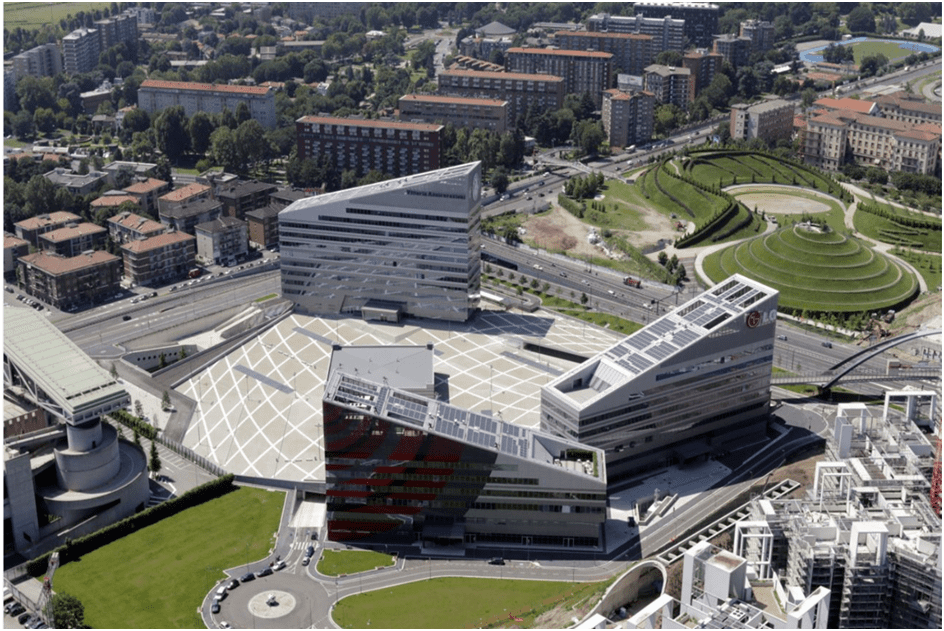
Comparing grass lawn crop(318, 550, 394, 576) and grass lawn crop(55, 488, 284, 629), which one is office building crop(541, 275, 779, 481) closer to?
grass lawn crop(318, 550, 394, 576)

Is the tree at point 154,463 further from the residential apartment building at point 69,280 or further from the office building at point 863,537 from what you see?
the office building at point 863,537

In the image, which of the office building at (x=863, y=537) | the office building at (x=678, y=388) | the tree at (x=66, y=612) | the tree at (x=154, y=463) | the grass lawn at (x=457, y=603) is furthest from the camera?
the tree at (x=154, y=463)

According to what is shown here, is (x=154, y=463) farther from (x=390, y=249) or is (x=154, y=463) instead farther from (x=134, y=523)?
(x=390, y=249)

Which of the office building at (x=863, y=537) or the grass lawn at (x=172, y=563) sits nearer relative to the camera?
the office building at (x=863, y=537)

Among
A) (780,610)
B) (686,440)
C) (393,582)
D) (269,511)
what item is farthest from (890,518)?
(269,511)

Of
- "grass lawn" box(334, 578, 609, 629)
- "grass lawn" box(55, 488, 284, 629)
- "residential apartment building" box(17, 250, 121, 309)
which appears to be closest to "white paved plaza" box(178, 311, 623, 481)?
"grass lawn" box(55, 488, 284, 629)

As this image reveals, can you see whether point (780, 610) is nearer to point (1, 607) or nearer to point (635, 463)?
point (635, 463)

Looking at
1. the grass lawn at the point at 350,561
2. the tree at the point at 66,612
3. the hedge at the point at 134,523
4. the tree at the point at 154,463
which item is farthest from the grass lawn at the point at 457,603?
the tree at the point at 154,463
